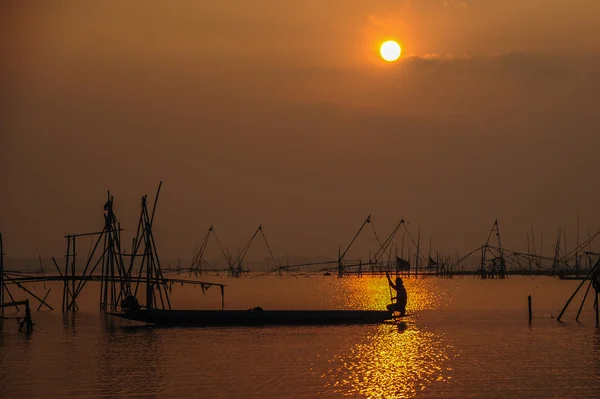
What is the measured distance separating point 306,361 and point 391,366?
2910 millimetres

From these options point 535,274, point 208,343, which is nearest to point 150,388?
point 208,343

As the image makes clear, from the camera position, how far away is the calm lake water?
21.8 m

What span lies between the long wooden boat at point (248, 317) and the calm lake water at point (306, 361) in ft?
2.45

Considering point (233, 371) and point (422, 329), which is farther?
point (422, 329)

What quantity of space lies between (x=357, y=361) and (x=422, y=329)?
11561 mm

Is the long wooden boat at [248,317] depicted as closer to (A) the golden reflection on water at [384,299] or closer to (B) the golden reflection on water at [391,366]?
(B) the golden reflection on water at [391,366]

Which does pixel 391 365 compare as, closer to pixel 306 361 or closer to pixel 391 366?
pixel 391 366

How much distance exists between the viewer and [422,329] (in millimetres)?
37875

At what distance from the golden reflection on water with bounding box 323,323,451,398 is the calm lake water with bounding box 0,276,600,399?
3 cm

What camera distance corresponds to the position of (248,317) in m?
38.8

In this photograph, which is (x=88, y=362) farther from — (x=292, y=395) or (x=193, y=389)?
(x=292, y=395)

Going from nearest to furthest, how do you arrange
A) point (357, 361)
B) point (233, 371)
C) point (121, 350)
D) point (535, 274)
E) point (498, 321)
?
1. point (233, 371)
2. point (357, 361)
3. point (121, 350)
4. point (498, 321)
5. point (535, 274)

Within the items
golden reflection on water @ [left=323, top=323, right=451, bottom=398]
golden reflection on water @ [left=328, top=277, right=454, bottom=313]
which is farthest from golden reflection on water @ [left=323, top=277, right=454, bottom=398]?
golden reflection on water @ [left=328, top=277, right=454, bottom=313]

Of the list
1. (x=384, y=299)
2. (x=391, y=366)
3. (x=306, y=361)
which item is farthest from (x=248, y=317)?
(x=384, y=299)
